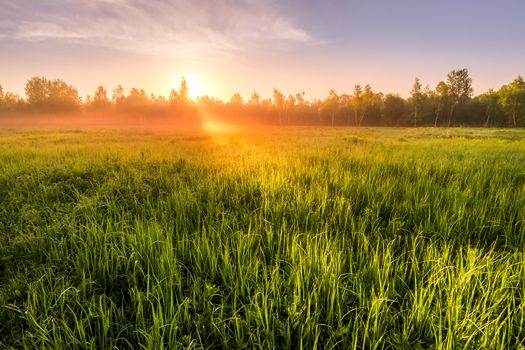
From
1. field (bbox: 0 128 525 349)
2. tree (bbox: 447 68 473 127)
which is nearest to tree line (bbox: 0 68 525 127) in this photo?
tree (bbox: 447 68 473 127)

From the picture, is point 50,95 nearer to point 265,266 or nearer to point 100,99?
point 100,99

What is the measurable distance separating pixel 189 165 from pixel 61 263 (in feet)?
15.0

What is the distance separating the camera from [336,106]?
104750 millimetres

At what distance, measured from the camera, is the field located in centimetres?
182

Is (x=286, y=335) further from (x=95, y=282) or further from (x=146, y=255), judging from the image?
(x=95, y=282)

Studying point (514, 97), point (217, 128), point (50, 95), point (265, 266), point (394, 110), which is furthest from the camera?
point (50, 95)

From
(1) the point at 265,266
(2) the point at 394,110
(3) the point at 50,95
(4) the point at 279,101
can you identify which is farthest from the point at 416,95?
(3) the point at 50,95

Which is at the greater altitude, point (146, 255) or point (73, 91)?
point (73, 91)

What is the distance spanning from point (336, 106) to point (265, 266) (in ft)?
364

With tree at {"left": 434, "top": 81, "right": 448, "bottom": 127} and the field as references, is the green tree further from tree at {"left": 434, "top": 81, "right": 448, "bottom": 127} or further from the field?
the field

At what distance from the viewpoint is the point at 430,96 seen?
295ft

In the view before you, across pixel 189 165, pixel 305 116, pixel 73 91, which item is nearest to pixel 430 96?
pixel 305 116

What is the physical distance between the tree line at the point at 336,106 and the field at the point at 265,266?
275ft

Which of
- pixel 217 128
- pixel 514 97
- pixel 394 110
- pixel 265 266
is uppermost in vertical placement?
pixel 514 97
